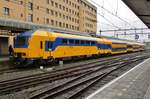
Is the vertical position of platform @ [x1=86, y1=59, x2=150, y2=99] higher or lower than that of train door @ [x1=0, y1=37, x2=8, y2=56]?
lower

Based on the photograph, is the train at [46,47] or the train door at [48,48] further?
the train door at [48,48]

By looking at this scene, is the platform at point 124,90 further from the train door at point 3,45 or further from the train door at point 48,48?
the train door at point 3,45

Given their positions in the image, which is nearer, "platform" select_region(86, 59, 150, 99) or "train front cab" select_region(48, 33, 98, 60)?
"platform" select_region(86, 59, 150, 99)

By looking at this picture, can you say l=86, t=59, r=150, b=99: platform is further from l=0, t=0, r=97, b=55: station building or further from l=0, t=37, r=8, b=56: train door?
l=0, t=37, r=8, b=56: train door

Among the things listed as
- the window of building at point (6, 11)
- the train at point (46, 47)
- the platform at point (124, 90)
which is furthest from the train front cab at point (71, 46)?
the window of building at point (6, 11)

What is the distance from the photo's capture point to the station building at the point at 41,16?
27556 mm

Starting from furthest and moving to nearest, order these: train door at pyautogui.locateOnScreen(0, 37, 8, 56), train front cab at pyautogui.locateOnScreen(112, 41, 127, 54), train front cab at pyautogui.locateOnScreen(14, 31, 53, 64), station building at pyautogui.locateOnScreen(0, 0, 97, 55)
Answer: train front cab at pyautogui.locateOnScreen(112, 41, 127, 54) → train door at pyautogui.locateOnScreen(0, 37, 8, 56) → station building at pyautogui.locateOnScreen(0, 0, 97, 55) → train front cab at pyautogui.locateOnScreen(14, 31, 53, 64)

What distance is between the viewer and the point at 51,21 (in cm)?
6912

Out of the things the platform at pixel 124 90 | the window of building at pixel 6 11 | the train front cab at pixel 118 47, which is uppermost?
the window of building at pixel 6 11

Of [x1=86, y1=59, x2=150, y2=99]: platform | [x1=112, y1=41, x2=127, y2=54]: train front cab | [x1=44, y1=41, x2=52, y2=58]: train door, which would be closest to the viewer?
[x1=86, y1=59, x2=150, y2=99]: platform

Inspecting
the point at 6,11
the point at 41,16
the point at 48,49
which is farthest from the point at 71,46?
the point at 41,16

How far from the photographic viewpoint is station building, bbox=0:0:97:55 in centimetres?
2756

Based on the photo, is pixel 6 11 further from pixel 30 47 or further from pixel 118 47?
pixel 30 47

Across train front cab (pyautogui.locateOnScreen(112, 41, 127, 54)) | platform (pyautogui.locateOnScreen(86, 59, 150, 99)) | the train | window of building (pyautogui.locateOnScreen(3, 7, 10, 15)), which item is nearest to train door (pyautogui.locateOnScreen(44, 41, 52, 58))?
the train
